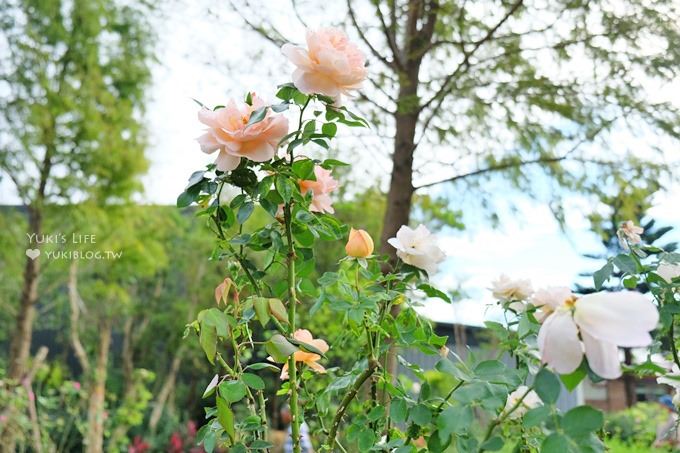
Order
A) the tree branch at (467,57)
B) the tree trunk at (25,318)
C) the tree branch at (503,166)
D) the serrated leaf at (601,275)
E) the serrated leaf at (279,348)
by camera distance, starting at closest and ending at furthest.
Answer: the serrated leaf at (279,348) → the serrated leaf at (601,275) → the tree branch at (467,57) → the tree branch at (503,166) → the tree trunk at (25,318)

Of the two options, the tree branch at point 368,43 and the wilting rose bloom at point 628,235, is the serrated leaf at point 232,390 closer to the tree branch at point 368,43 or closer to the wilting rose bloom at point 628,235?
the wilting rose bloom at point 628,235

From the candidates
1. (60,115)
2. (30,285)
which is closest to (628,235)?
(30,285)

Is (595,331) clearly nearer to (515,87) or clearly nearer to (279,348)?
(279,348)

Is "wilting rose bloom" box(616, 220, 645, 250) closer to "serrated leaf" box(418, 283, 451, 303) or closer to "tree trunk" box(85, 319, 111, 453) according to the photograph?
"serrated leaf" box(418, 283, 451, 303)

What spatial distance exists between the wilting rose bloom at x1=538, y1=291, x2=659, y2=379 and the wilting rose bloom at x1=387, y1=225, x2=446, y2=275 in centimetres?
33

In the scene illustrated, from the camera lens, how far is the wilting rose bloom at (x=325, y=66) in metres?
0.73

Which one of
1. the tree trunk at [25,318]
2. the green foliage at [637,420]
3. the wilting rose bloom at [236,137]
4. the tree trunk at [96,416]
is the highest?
the wilting rose bloom at [236,137]

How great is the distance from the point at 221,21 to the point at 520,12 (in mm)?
1043

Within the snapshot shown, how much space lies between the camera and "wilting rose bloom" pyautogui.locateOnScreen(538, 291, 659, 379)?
465 mm

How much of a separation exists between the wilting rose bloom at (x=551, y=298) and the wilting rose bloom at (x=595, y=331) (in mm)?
33

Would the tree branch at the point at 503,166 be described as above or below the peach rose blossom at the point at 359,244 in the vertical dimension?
above

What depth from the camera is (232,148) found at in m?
0.73

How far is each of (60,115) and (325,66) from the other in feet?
13.8

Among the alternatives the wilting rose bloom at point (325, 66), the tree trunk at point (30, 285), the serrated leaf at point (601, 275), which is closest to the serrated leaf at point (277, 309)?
the wilting rose bloom at point (325, 66)
